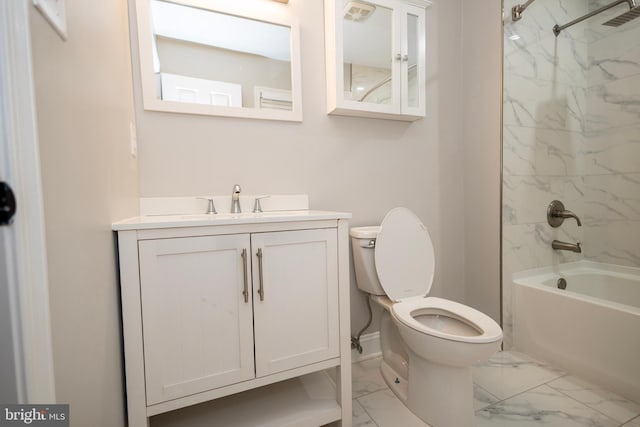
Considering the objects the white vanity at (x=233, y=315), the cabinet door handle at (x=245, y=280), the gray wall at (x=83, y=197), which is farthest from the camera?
the cabinet door handle at (x=245, y=280)

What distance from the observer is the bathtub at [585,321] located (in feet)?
4.28

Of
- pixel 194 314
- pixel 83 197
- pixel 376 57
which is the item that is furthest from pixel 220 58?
pixel 194 314

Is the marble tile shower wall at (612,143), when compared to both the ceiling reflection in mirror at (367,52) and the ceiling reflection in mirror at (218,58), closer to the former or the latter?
the ceiling reflection in mirror at (367,52)

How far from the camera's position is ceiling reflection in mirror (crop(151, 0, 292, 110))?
1281 millimetres

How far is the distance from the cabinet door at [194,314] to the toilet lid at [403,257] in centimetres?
71

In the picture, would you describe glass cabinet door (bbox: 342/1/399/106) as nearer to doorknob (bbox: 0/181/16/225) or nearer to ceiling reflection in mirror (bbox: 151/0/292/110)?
ceiling reflection in mirror (bbox: 151/0/292/110)

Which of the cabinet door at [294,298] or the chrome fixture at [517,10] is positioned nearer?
the cabinet door at [294,298]

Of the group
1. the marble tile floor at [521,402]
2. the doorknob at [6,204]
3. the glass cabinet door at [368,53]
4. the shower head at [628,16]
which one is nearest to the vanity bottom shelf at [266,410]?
the marble tile floor at [521,402]

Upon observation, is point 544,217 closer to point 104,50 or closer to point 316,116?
point 316,116

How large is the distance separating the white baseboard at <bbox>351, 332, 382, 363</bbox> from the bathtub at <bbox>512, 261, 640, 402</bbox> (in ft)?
2.80

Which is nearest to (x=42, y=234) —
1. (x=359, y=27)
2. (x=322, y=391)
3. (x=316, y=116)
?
(x=322, y=391)

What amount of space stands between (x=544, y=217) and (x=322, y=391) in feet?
5.86

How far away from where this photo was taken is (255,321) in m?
0.99

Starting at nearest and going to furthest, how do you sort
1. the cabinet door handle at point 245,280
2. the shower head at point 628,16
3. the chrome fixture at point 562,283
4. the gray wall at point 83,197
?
the gray wall at point 83,197
the cabinet door handle at point 245,280
the shower head at point 628,16
the chrome fixture at point 562,283
